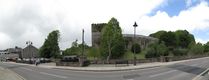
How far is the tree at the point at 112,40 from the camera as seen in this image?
79.7 metres

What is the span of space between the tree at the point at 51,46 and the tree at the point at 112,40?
3400 cm

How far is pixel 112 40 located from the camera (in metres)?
80.1

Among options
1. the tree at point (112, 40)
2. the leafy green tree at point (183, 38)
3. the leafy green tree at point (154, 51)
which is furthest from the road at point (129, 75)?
the leafy green tree at point (183, 38)

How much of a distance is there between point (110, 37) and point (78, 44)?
37.4 meters

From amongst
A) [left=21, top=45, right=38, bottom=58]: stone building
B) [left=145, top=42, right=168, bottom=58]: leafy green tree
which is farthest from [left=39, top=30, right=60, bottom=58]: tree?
[left=145, top=42, right=168, bottom=58]: leafy green tree

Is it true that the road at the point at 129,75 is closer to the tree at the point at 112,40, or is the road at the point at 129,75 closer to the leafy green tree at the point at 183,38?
the tree at the point at 112,40

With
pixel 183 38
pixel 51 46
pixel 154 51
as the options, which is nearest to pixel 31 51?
pixel 51 46

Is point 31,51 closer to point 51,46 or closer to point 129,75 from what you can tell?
point 51,46

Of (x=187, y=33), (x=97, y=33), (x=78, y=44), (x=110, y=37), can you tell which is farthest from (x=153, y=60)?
(x=187, y=33)

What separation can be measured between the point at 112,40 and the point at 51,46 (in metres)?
37.3

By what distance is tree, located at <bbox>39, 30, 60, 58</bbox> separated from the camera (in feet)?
368

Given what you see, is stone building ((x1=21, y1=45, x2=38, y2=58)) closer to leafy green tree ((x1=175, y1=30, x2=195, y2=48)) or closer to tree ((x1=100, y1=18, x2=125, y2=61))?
tree ((x1=100, y1=18, x2=125, y2=61))

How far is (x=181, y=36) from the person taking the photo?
17400 centimetres

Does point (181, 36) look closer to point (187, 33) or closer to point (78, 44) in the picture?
point (187, 33)
